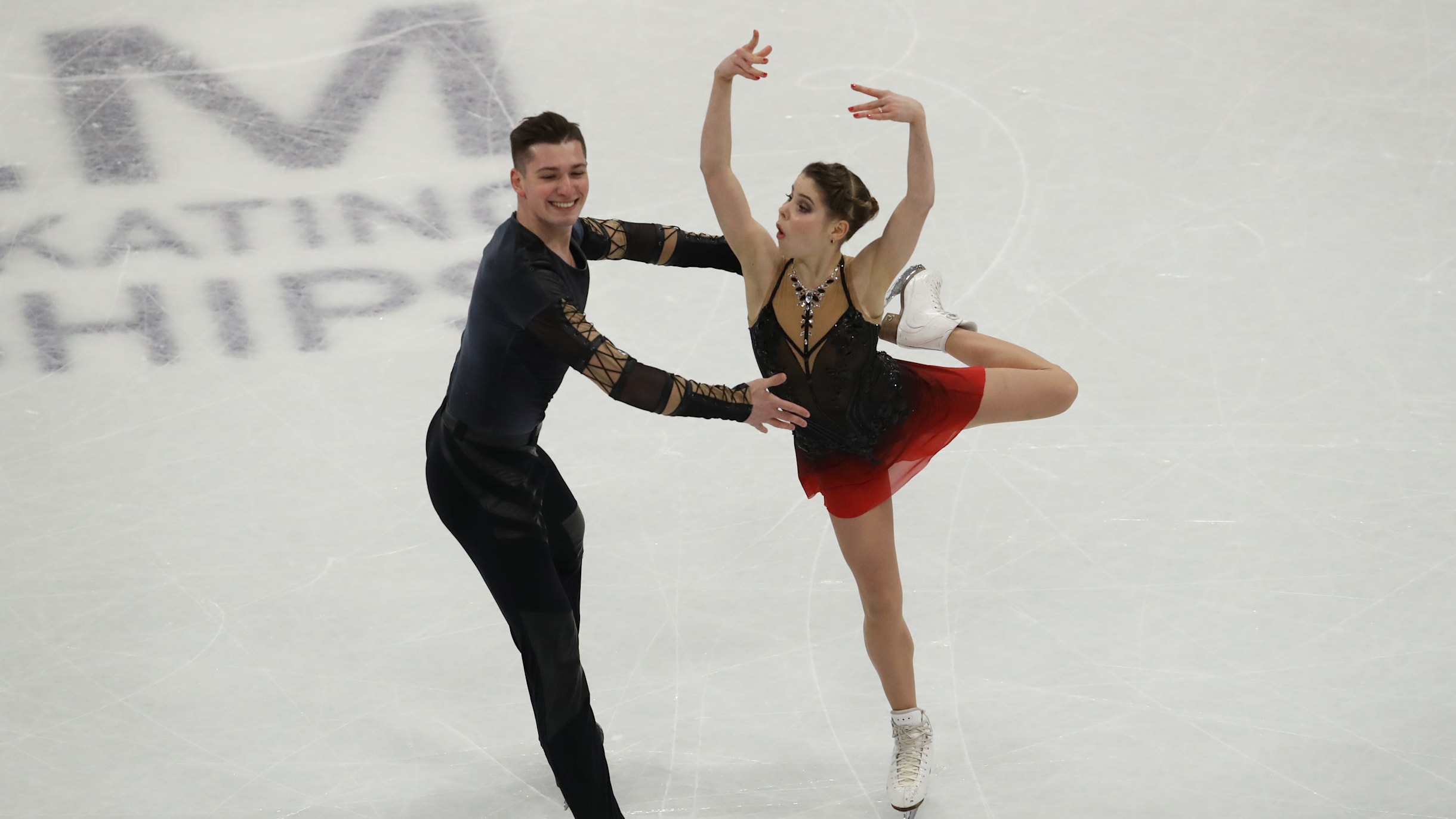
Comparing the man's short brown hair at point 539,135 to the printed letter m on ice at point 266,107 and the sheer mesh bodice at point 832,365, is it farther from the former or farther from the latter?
the printed letter m on ice at point 266,107

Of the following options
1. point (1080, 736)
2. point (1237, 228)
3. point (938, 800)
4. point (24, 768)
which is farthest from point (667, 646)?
point (1237, 228)

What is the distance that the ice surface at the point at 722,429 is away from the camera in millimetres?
3352

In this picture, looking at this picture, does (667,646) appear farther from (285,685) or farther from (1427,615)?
(1427,615)

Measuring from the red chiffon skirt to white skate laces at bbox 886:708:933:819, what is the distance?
561 millimetres

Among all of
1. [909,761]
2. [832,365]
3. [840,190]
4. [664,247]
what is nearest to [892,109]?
[840,190]

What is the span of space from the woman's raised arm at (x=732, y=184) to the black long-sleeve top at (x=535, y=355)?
1.10 feet

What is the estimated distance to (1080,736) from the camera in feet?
10.9

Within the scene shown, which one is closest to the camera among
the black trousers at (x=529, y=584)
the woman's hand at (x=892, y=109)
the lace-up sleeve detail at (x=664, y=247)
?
the woman's hand at (x=892, y=109)

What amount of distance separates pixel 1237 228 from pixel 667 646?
2.88 metres

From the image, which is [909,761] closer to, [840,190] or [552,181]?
[840,190]

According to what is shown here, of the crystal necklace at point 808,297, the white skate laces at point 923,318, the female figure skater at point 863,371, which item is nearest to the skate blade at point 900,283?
the white skate laces at point 923,318

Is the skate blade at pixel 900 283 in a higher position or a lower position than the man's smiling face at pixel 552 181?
lower

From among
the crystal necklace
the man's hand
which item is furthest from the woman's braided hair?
the man's hand

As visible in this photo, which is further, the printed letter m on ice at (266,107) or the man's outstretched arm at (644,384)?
the printed letter m on ice at (266,107)
